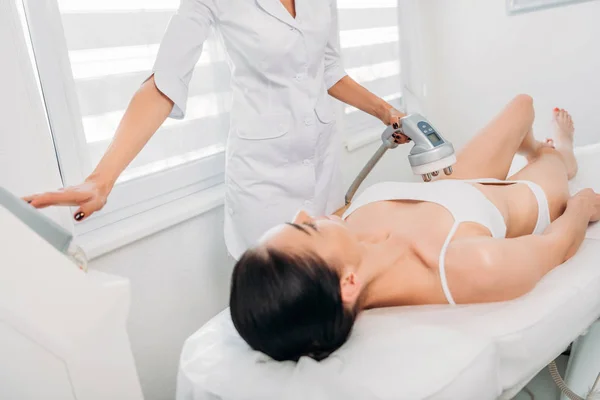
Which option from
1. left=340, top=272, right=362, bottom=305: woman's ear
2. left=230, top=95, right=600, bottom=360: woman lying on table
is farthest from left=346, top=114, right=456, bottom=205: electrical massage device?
left=340, top=272, right=362, bottom=305: woman's ear

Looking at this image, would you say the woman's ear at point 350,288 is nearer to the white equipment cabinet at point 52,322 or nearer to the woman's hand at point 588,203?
the white equipment cabinet at point 52,322

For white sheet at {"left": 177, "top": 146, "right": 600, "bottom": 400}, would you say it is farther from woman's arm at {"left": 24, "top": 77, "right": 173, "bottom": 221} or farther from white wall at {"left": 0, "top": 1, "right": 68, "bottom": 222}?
white wall at {"left": 0, "top": 1, "right": 68, "bottom": 222}

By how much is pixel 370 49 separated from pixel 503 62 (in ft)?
2.28

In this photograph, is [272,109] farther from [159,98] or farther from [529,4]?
[529,4]

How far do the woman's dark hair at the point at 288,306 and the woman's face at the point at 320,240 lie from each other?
28mm

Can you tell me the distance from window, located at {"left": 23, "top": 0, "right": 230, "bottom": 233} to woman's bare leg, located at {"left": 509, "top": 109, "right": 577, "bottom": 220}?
1103 millimetres

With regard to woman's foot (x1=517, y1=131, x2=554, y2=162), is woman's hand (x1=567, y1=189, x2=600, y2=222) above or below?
below

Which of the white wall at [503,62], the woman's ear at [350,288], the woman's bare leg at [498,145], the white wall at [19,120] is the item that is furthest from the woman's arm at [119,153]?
the white wall at [503,62]

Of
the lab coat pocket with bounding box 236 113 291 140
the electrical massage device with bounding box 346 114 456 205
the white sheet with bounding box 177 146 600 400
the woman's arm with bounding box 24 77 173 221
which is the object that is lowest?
the white sheet with bounding box 177 146 600 400

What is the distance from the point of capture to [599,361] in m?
1.37

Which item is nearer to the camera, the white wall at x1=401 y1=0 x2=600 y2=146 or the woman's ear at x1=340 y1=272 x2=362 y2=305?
the woman's ear at x1=340 y1=272 x2=362 y2=305

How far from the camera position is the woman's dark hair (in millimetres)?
1086

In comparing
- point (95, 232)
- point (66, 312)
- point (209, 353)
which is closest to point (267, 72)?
point (95, 232)

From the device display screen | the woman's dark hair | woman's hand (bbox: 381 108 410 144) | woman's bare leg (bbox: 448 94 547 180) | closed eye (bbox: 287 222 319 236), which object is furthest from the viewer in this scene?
woman's bare leg (bbox: 448 94 547 180)
